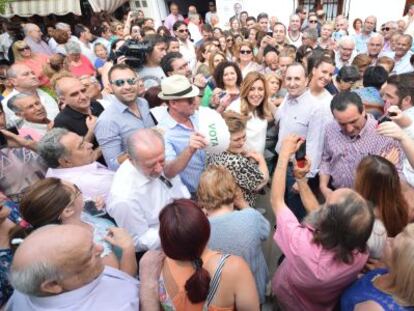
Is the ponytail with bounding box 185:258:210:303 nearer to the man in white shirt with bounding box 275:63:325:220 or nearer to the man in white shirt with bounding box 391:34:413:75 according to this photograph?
the man in white shirt with bounding box 275:63:325:220

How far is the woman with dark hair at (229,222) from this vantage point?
1.70 metres

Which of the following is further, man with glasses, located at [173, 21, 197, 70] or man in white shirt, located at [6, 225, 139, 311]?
man with glasses, located at [173, 21, 197, 70]

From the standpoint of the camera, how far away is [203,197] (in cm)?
182

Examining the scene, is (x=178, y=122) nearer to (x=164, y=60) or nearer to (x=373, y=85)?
(x=164, y=60)

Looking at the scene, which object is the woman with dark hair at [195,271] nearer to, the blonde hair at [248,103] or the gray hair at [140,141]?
the gray hair at [140,141]

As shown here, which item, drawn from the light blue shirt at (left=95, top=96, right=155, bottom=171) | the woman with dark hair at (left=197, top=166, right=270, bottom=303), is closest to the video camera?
the light blue shirt at (left=95, top=96, right=155, bottom=171)

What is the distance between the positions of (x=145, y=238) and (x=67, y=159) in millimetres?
813

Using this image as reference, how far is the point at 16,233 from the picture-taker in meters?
1.68

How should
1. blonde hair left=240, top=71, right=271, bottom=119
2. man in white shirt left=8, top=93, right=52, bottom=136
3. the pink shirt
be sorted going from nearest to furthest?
the pink shirt < man in white shirt left=8, top=93, right=52, bottom=136 < blonde hair left=240, top=71, right=271, bottom=119

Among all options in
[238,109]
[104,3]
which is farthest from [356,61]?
[104,3]

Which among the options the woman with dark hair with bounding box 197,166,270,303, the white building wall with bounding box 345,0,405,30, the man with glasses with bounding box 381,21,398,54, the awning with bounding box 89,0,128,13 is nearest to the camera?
the woman with dark hair with bounding box 197,166,270,303

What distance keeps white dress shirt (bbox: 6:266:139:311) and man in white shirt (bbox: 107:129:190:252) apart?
0.42m

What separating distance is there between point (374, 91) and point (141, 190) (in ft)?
9.21

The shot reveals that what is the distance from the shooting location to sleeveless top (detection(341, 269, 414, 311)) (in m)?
1.22
